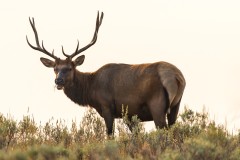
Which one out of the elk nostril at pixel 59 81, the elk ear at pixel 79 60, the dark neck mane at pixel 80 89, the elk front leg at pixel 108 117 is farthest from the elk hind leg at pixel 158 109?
the elk ear at pixel 79 60

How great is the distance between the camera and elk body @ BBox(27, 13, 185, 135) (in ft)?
38.2

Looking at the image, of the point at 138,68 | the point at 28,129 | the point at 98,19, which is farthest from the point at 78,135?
the point at 98,19

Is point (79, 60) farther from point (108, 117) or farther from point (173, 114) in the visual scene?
point (173, 114)

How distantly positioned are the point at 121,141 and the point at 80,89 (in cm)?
428

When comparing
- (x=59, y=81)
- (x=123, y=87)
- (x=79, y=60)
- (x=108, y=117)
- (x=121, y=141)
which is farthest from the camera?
(x=79, y=60)

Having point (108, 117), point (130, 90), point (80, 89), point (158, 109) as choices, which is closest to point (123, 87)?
point (130, 90)

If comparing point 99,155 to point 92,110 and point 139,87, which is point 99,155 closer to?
point 139,87

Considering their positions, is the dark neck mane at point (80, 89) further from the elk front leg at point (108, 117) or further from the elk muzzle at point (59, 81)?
the elk front leg at point (108, 117)

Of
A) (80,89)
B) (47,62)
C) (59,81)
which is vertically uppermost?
(47,62)

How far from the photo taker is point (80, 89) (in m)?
13.5

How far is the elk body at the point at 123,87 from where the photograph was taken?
11.7 meters

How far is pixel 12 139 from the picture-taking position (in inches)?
432

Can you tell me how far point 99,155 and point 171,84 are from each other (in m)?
4.23

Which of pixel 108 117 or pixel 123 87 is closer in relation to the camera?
pixel 123 87
